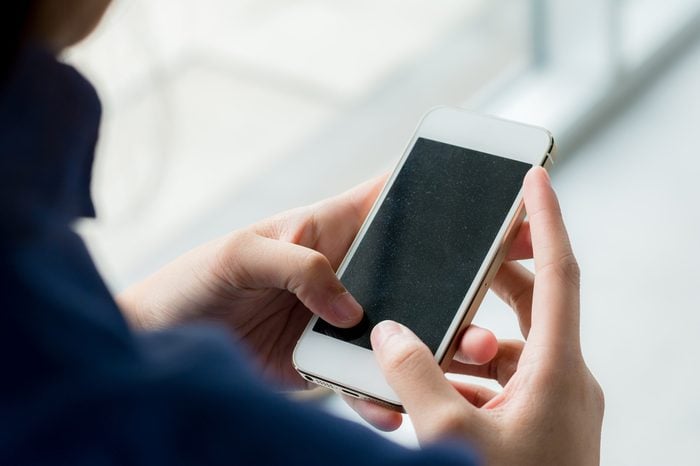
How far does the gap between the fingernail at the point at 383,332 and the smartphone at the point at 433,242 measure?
0.15ft

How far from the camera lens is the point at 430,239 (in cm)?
69

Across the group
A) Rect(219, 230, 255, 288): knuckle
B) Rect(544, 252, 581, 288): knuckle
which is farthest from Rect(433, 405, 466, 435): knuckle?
Rect(219, 230, 255, 288): knuckle

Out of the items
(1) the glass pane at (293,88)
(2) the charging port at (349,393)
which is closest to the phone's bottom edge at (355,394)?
(2) the charging port at (349,393)

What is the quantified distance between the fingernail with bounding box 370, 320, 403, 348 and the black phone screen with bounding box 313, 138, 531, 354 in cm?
5

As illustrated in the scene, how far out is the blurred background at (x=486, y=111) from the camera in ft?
3.68

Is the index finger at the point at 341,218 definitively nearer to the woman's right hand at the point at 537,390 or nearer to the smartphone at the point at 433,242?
the smartphone at the point at 433,242

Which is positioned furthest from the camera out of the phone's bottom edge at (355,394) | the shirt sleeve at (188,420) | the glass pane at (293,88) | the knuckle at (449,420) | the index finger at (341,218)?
the glass pane at (293,88)

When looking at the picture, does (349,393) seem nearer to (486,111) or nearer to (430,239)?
(430,239)

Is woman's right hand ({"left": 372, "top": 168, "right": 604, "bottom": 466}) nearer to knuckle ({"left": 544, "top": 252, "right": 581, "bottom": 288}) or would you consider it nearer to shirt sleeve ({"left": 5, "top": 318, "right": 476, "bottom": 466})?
knuckle ({"left": 544, "top": 252, "right": 581, "bottom": 288})

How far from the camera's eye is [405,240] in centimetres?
70

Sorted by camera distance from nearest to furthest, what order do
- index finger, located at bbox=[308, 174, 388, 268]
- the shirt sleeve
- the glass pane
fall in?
the shirt sleeve, index finger, located at bbox=[308, 174, 388, 268], the glass pane

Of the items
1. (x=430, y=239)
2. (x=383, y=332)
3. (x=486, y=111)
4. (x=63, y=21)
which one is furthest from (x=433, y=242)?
(x=486, y=111)

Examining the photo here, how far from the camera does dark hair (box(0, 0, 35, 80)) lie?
0.89 feet

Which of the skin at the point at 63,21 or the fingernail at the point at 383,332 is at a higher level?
the fingernail at the point at 383,332
